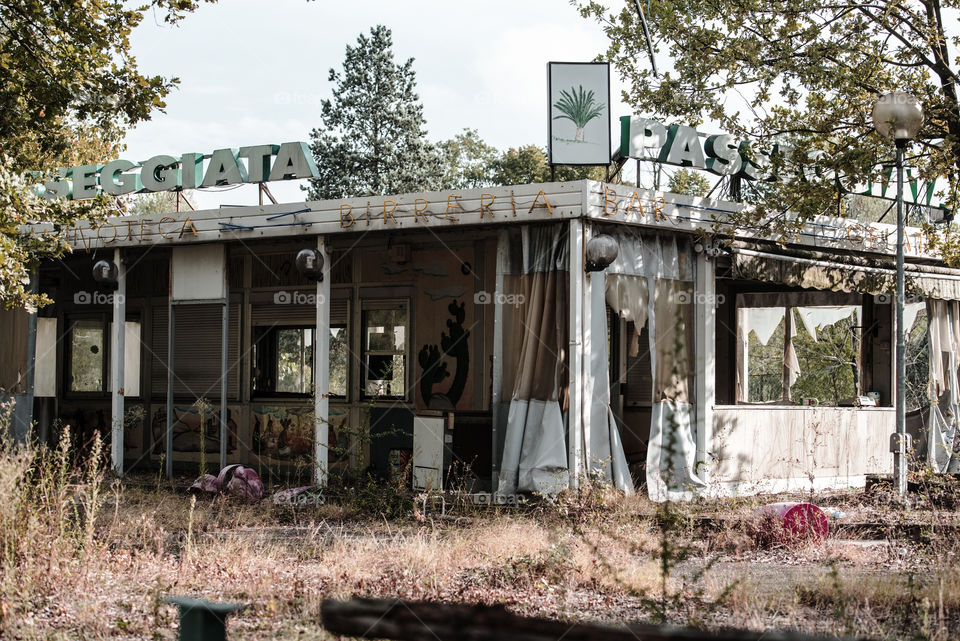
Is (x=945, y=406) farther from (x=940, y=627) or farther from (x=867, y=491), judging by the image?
(x=940, y=627)

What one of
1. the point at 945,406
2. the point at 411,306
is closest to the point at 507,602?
the point at 411,306

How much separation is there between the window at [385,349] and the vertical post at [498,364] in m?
2.39

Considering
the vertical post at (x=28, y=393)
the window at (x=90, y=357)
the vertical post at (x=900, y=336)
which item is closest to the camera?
the vertical post at (x=900, y=336)

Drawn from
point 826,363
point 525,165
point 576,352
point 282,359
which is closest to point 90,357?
point 282,359

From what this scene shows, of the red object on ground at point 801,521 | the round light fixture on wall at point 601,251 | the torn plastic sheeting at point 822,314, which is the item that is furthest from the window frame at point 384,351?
the torn plastic sheeting at point 822,314

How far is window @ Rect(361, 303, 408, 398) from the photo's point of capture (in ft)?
41.9

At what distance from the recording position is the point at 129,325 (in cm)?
1490

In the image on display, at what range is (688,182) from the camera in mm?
39188

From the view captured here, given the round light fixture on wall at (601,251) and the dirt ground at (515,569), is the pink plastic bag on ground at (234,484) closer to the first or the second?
the dirt ground at (515,569)

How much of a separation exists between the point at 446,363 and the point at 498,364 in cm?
184

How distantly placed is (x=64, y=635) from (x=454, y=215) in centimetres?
624

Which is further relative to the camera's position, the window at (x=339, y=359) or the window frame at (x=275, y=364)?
the window frame at (x=275, y=364)

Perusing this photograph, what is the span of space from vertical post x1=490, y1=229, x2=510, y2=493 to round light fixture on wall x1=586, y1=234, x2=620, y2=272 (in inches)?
46.6

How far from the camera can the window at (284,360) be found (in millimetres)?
13602
